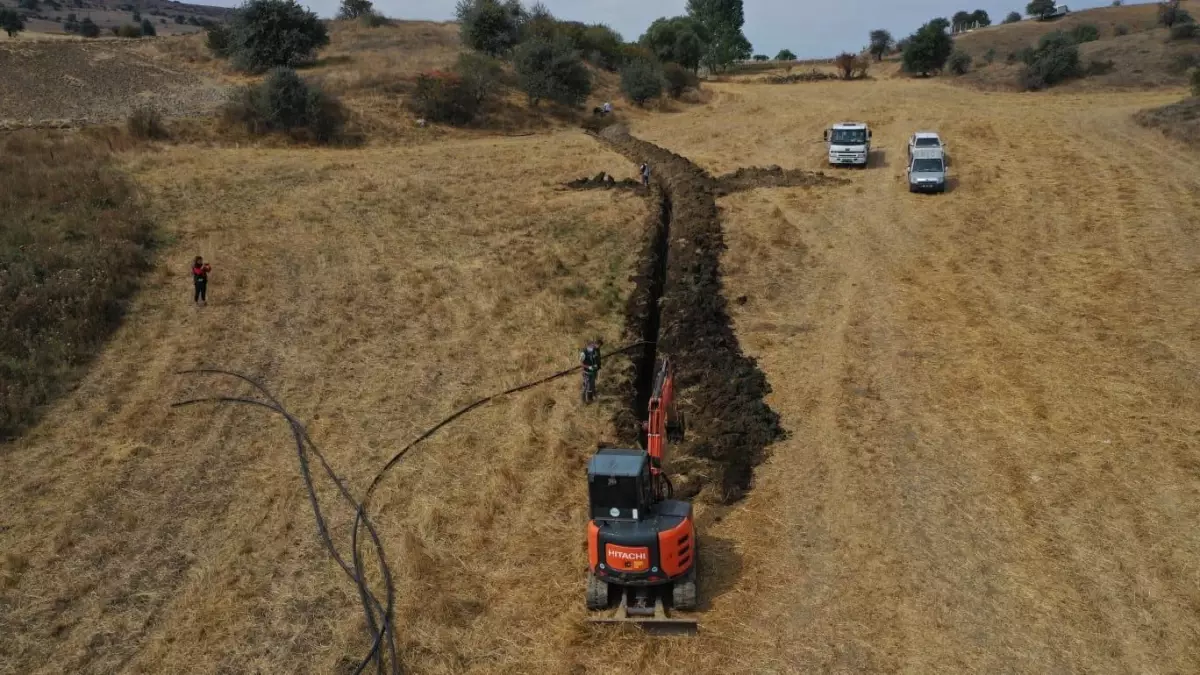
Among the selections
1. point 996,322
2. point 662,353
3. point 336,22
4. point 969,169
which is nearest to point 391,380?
point 662,353

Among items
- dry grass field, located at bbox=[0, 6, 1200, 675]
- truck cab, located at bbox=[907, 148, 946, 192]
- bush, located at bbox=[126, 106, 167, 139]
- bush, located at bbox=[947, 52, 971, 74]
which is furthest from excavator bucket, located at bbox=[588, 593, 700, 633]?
bush, located at bbox=[947, 52, 971, 74]

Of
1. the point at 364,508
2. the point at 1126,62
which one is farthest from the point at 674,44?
the point at 364,508

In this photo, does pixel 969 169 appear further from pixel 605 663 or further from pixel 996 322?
pixel 605 663

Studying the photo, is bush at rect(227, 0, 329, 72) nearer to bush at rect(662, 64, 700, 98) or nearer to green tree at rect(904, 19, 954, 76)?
bush at rect(662, 64, 700, 98)

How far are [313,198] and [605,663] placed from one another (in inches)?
1046

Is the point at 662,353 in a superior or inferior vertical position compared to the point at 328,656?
superior

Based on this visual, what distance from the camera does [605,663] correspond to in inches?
442

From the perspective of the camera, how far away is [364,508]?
15070 millimetres

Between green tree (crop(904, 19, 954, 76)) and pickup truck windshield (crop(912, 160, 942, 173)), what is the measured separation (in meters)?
48.5

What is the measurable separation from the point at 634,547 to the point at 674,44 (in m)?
76.1

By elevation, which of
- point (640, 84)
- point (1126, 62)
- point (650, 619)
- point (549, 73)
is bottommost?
point (650, 619)

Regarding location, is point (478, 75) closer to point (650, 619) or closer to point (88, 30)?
point (650, 619)

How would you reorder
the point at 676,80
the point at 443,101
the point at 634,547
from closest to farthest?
1. the point at 634,547
2. the point at 443,101
3. the point at 676,80

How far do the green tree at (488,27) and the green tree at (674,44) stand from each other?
18.9 meters
